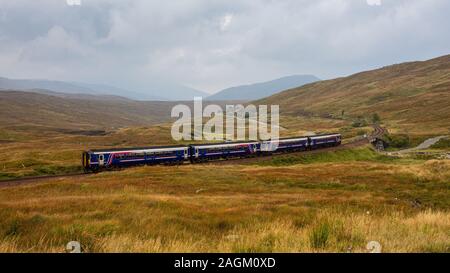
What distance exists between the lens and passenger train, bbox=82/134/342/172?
52.1 metres

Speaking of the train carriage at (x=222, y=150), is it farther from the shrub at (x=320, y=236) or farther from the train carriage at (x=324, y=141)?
the shrub at (x=320, y=236)

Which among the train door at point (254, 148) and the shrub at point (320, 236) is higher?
the shrub at point (320, 236)

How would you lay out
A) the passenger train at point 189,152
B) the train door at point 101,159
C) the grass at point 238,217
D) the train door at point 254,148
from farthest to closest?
the train door at point 254,148 < the passenger train at point 189,152 < the train door at point 101,159 < the grass at point 238,217

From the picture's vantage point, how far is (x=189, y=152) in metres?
62.0

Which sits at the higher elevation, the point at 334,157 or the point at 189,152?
the point at 189,152

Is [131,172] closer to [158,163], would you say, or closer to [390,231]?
[158,163]

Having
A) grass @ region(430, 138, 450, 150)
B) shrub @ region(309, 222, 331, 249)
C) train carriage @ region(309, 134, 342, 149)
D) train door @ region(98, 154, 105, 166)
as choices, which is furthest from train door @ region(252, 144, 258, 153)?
shrub @ region(309, 222, 331, 249)

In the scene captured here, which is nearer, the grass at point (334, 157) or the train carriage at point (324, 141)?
the grass at point (334, 157)

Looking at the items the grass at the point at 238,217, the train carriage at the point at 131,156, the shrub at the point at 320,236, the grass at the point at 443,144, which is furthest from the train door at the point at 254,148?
the shrub at the point at 320,236

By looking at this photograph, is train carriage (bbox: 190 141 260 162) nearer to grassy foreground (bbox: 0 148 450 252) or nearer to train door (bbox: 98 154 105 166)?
train door (bbox: 98 154 105 166)

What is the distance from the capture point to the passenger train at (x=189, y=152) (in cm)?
5212

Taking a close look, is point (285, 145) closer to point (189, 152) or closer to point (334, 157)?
point (334, 157)

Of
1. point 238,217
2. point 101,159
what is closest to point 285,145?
point 101,159
